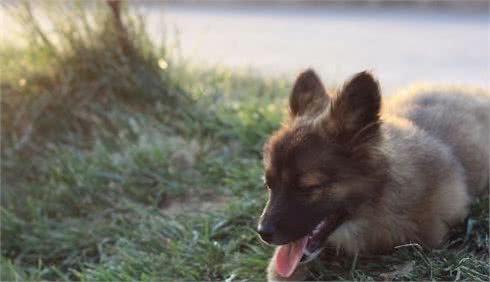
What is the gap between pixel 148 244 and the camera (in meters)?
5.12

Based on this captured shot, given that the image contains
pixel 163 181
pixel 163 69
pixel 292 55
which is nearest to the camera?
pixel 163 181

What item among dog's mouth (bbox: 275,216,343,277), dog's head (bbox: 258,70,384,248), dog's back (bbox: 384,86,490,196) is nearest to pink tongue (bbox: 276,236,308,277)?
dog's mouth (bbox: 275,216,343,277)

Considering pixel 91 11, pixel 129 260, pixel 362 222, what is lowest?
pixel 129 260

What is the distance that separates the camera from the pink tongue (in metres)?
4.06

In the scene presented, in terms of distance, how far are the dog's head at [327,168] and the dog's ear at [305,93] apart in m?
0.30

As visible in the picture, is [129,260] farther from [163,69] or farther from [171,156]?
[163,69]

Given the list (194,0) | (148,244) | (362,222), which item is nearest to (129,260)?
(148,244)

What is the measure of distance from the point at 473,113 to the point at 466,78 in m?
4.20

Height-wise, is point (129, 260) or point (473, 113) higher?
point (473, 113)

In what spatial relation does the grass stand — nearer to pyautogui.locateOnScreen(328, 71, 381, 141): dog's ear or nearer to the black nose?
the black nose

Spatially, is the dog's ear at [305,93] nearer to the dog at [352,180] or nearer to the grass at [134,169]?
the dog at [352,180]

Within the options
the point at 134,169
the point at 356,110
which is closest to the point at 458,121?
the point at 356,110

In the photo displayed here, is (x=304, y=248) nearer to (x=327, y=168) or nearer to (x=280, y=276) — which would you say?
(x=280, y=276)

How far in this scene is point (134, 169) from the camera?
6086mm
